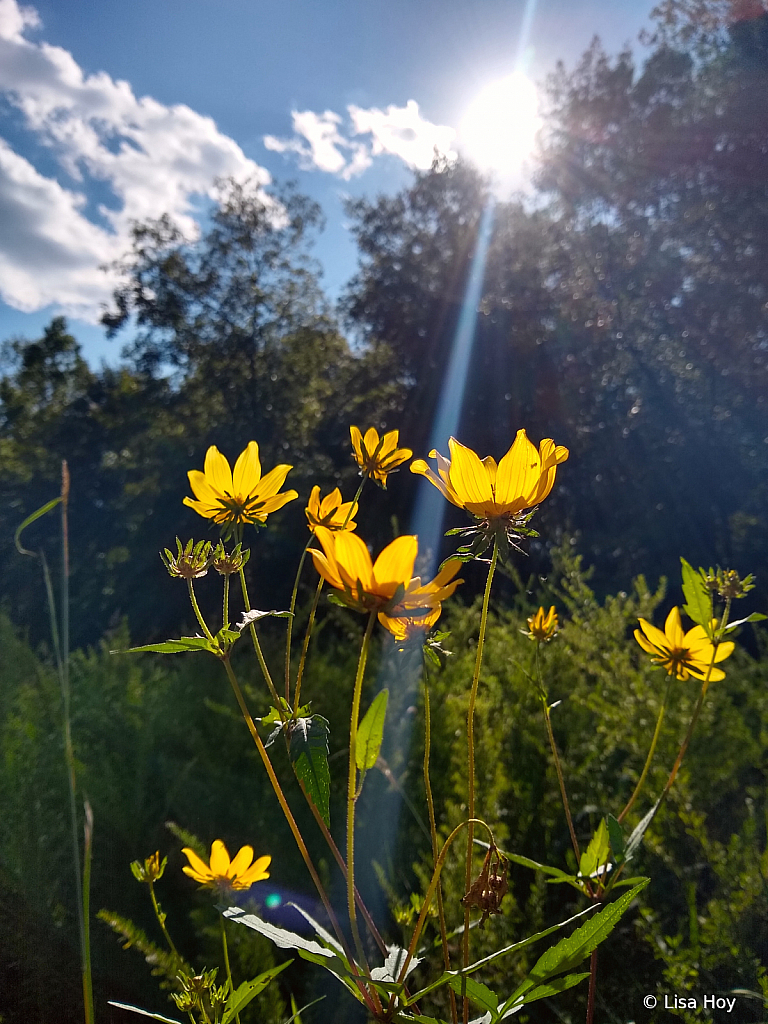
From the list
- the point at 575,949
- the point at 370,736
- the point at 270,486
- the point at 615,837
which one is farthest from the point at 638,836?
the point at 270,486

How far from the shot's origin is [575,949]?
1.53 ft

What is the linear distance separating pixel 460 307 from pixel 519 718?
7.16m

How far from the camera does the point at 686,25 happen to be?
8891mm

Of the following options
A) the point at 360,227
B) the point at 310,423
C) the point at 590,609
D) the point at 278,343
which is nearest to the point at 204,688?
the point at 590,609

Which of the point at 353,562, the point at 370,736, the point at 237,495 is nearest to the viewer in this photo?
the point at 353,562

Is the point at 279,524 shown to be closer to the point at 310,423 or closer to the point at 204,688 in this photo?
the point at 310,423

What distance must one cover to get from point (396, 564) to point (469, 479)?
0.44ft

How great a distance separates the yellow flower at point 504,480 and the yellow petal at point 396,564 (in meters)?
0.11

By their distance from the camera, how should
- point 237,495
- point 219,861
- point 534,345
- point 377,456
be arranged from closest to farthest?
point 237,495 < point 377,456 < point 219,861 < point 534,345

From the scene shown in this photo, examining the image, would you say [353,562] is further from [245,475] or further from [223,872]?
[223,872]

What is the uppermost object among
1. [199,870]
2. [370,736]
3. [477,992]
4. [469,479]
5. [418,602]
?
[469,479]

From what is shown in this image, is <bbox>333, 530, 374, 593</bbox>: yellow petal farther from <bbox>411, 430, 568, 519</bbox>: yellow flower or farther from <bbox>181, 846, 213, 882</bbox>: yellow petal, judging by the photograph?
<bbox>181, 846, 213, 882</bbox>: yellow petal

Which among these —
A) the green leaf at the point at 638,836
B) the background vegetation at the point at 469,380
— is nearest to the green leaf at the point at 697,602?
the green leaf at the point at 638,836

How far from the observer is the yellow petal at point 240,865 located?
894mm
